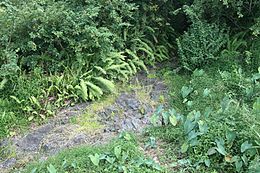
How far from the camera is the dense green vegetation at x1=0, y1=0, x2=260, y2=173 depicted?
4066mm

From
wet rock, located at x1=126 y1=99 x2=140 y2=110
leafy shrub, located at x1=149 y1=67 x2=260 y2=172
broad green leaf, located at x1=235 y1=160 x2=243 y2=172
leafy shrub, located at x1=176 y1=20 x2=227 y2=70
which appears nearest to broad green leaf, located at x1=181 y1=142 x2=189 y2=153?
leafy shrub, located at x1=149 y1=67 x2=260 y2=172

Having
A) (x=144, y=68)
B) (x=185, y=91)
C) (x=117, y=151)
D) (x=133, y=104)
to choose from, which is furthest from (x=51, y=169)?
(x=144, y=68)

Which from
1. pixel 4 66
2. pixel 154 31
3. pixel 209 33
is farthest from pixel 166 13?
pixel 4 66

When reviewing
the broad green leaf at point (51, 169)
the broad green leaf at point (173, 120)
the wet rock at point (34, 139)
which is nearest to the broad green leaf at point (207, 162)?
the broad green leaf at point (173, 120)

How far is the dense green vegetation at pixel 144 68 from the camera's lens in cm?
407

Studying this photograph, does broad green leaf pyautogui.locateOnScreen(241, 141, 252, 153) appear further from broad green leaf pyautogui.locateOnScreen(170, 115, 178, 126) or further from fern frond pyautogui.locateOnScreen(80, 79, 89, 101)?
fern frond pyautogui.locateOnScreen(80, 79, 89, 101)

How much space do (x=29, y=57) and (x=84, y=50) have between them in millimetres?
825

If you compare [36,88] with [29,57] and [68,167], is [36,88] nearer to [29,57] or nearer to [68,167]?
[29,57]

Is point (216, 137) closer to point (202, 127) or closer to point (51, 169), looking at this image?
point (202, 127)

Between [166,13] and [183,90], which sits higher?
[166,13]

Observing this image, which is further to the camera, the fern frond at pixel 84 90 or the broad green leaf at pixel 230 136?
the fern frond at pixel 84 90

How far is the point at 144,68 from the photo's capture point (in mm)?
6457

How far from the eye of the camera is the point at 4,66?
17.3 ft

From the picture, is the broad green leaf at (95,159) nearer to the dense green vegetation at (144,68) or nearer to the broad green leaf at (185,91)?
the dense green vegetation at (144,68)
